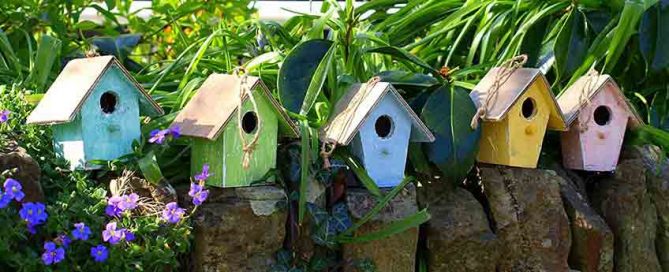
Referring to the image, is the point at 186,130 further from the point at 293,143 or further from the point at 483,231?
the point at 483,231

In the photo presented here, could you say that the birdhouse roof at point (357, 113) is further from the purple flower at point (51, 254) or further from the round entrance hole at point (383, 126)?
the purple flower at point (51, 254)

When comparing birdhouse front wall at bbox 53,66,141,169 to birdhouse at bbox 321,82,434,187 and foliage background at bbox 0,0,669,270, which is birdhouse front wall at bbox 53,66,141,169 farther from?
birdhouse at bbox 321,82,434,187

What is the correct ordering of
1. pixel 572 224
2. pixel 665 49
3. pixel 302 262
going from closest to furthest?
pixel 302 262 → pixel 572 224 → pixel 665 49

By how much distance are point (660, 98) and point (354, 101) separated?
0.98 m

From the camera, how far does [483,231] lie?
6.24 feet

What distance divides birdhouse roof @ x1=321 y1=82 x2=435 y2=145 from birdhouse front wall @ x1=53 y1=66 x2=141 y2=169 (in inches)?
13.9

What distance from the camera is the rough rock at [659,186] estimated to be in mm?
2197

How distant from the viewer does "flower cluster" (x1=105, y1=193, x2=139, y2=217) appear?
5.11ft

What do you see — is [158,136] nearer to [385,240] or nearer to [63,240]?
[63,240]

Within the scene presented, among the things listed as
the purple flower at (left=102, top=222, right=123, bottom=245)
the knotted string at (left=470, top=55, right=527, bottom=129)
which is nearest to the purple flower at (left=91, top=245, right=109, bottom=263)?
the purple flower at (left=102, top=222, right=123, bottom=245)

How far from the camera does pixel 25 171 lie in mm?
1571

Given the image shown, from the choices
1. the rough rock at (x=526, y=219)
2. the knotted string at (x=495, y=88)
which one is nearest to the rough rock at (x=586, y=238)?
the rough rock at (x=526, y=219)

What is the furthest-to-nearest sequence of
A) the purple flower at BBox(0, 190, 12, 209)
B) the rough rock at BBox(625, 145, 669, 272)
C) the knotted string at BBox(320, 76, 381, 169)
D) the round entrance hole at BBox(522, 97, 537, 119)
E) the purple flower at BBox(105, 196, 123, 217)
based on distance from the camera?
1. the rough rock at BBox(625, 145, 669, 272)
2. the round entrance hole at BBox(522, 97, 537, 119)
3. the knotted string at BBox(320, 76, 381, 169)
4. the purple flower at BBox(105, 196, 123, 217)
5. the purple flower at BBox(0, 190, 12, 209)

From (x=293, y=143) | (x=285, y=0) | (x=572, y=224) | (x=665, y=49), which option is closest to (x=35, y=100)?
(x=293, y=143)
